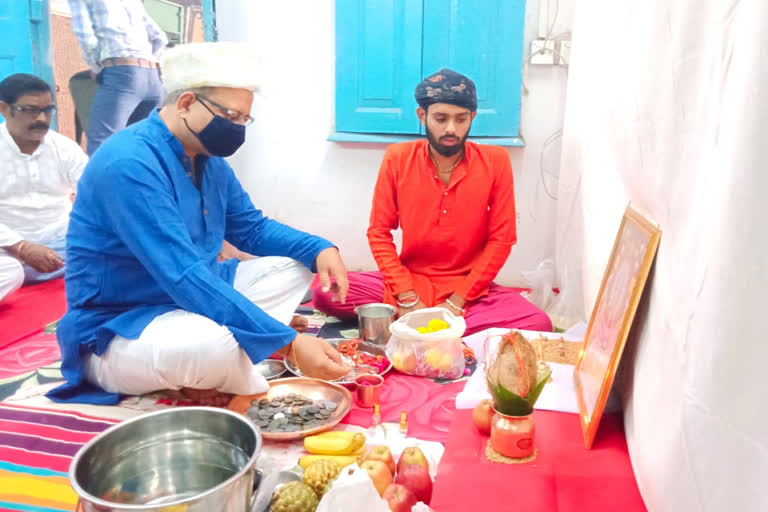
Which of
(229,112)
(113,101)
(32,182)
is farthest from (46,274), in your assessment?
(229,112)

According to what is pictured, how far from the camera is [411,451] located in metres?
1.57

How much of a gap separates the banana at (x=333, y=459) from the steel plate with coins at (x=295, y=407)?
0.16 m

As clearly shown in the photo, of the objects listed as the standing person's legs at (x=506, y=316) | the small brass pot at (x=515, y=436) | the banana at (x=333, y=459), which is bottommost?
the banana at (x=333, y=459)

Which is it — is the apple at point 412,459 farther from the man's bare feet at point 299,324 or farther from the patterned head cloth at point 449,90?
the patterned head cloth at point 449,90

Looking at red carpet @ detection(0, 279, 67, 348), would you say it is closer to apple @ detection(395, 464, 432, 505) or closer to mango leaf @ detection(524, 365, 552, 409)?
apple @ detection(395, 464, 432, 505)

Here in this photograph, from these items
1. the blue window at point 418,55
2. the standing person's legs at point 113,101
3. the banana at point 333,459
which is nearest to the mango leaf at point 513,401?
the banana at point 333,459

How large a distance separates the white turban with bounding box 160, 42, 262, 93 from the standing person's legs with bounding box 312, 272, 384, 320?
4.12ft

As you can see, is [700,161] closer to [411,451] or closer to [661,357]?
[661,357]

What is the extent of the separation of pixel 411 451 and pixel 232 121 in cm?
125

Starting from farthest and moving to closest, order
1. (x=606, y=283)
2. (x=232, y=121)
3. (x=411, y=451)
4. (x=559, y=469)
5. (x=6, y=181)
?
(x=6, y=181) < (x=232, y=121) < (x=606, y=283) < (x=411, y=451) < (x=559, y=469)

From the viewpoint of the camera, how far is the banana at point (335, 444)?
1.75 metres

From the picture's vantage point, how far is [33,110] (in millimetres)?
2975

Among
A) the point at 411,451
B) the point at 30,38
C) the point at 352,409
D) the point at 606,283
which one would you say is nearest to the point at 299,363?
the point at 352,409

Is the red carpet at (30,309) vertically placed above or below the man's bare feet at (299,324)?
below
